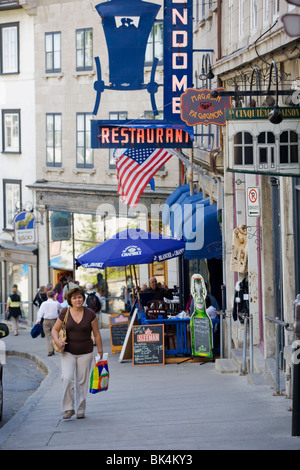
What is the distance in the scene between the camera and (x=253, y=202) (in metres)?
13.3

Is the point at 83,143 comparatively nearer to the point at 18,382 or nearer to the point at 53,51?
the point at 53,51

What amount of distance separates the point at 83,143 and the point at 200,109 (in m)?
17.3

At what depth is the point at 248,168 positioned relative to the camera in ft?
31.4

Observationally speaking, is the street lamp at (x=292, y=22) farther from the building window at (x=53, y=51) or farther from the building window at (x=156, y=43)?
the building window at (x=53, y=51)

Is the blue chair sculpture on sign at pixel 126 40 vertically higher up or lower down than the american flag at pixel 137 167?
higher up

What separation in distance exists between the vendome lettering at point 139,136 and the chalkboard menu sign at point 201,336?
311cm

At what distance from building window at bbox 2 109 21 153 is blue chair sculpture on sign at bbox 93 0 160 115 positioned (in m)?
17.0

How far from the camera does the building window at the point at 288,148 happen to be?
30.8 ft

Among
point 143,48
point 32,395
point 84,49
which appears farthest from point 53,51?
point 32,395

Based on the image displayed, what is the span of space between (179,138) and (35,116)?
58.7ft

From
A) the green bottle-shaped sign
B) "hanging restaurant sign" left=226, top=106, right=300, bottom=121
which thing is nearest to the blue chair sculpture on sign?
the green bottle-shaped sign

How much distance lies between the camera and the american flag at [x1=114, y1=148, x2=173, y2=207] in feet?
69.1

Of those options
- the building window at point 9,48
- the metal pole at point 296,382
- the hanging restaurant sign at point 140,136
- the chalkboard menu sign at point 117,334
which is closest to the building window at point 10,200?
the building window at point 9,48
